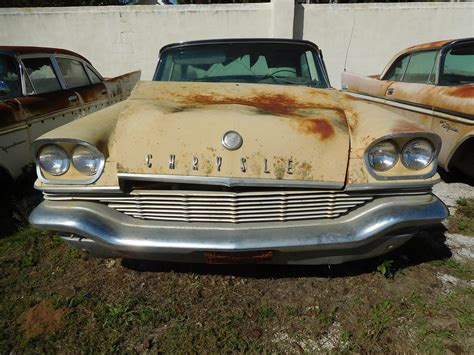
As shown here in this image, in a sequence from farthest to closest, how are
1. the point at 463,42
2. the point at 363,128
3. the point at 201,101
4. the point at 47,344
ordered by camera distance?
1. the point at 463,42
2. the point at 201,101
3. the point at 363,128
4. the point at 47,344

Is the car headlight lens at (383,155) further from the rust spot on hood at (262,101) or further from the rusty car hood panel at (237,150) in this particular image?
the rust spot on hood at (262,101)

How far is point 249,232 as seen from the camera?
6.40 ft

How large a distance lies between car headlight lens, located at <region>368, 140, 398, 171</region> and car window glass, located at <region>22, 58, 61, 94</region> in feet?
12.2

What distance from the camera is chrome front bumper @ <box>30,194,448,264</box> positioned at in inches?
75.3

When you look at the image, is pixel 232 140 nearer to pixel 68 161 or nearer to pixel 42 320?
pixel 68 161

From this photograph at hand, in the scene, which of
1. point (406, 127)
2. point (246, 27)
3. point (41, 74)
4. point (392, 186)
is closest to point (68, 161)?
point (392, 186)

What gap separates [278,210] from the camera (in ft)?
6.61

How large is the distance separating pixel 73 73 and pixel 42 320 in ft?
12.2

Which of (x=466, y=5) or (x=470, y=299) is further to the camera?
(x=466, y=5)

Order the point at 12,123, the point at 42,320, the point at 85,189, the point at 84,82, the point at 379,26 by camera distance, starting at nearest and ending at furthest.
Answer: the point at 85,189 < the point at 42,320 < the point at 12,123 < the point at 84,82 < the point at 379,26

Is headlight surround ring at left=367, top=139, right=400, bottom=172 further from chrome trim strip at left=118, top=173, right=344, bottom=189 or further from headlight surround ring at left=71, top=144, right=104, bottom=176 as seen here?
headlight surround ring at left=71, top=144, right=104, bottom=176

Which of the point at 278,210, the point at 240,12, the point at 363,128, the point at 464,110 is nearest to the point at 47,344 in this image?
the point at 278,210

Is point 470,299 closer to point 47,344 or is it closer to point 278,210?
point 278,210

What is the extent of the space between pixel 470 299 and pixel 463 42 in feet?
11.5
